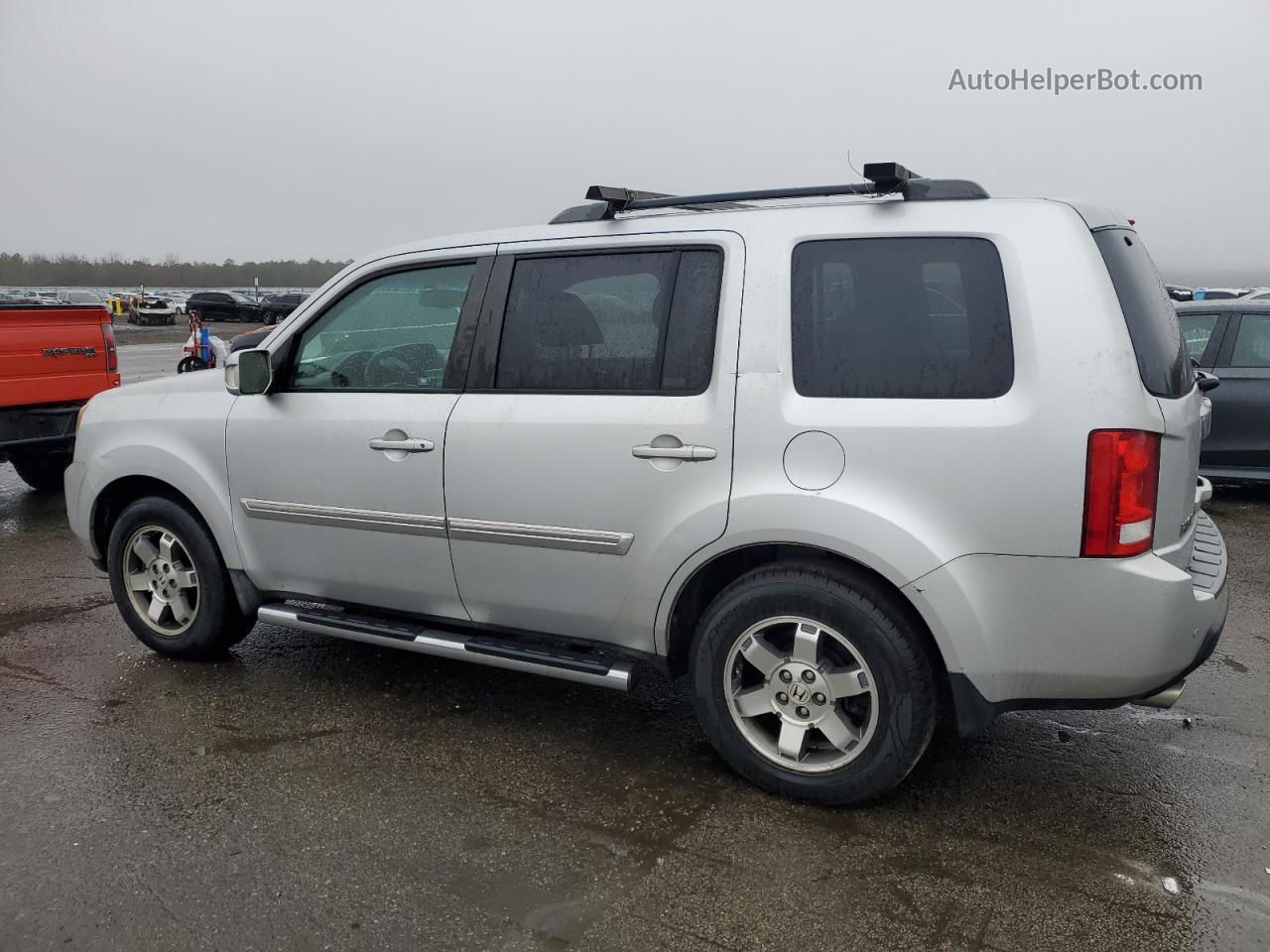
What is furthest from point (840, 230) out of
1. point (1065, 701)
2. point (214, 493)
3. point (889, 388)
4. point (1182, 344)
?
point (214, 493)

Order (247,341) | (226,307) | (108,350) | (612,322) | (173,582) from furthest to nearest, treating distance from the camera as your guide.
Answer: (226,307) → (247,341) → (108,350) → (173,582) → (612,322)

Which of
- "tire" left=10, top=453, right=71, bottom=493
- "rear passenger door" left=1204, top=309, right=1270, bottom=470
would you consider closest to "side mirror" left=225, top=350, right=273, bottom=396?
"tire" left=10, top=453, right=71, bottom=493

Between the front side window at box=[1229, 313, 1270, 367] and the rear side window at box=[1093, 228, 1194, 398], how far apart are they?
Answer: 5456 millimetres

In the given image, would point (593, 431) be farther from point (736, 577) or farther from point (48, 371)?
point (48, 371)

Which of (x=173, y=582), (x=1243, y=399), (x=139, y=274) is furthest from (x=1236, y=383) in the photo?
(x=139, y=274)

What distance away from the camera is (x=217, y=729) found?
397 centimetres

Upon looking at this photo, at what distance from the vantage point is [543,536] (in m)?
3.60

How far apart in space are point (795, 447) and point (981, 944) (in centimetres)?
144

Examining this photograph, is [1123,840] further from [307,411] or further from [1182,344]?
[307,411]

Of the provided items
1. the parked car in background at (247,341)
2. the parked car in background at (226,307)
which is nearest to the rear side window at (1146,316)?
the parked car in background at (247,341)

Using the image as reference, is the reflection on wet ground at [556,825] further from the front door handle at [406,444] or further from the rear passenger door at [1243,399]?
the rear passenger door at [1243,399]

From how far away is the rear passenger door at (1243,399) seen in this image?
7859 mm

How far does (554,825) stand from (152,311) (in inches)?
1932

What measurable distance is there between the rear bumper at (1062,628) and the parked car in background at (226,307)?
51455 mm
